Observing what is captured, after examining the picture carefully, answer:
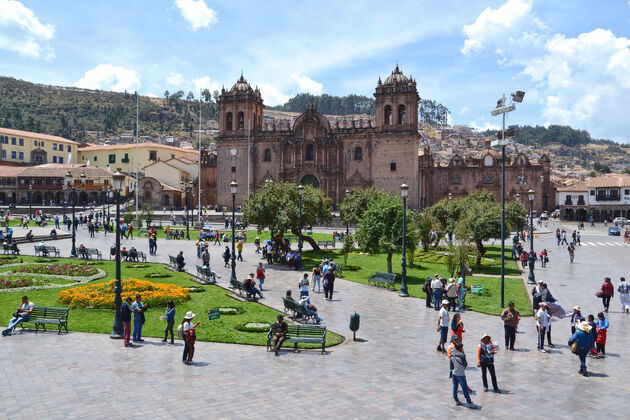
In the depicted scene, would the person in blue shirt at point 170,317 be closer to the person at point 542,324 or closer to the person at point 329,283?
the person at point 329,283

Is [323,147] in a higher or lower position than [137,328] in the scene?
higher

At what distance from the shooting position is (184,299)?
17641 millimetres

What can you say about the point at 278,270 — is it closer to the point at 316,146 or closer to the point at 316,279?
the point at 316,279

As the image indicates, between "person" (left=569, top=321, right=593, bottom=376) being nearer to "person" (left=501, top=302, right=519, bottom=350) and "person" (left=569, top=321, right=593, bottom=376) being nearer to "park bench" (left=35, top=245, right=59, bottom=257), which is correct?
"person" (left=501, top=302, right=519, bottom=350)

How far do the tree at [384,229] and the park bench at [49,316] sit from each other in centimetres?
1400

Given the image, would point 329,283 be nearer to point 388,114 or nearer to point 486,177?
point 388,114

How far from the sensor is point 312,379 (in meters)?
10.4

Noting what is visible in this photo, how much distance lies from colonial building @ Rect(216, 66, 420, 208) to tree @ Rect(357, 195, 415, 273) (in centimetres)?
3762

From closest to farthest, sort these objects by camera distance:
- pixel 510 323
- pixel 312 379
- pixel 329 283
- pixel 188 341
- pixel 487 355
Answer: pixel 487 355 < pixel 312 379 < pixel 188 341 < pixel 510 323 < pixel 329 283

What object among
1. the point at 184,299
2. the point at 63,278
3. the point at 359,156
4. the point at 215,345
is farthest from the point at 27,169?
the point at 215,345

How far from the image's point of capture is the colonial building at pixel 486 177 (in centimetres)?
7244

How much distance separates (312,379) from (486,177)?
7001 centimetres

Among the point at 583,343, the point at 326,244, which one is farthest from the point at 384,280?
the point at 326,244

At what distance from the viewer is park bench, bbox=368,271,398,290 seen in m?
21.0
